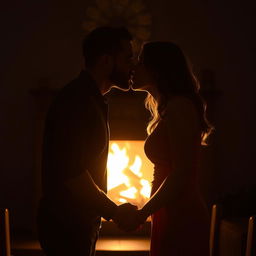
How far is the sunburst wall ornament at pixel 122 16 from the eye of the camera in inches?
148

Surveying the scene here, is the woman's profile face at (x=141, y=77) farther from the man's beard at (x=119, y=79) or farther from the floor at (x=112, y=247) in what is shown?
the floor at (x=112, y=247)

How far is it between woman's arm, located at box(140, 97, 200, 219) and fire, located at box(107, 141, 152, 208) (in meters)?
1.70

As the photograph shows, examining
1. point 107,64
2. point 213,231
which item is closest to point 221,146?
point 213,231

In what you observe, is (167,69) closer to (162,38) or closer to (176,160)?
(176,160)

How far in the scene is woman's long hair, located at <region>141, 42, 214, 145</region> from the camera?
6.07 feet

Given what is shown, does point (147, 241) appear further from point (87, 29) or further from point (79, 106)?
point (79, 106)

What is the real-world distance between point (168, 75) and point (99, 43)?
0.89 feet

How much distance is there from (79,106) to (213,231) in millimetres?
761

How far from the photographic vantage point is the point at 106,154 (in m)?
1.79

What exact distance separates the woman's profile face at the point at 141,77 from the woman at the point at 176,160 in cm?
5

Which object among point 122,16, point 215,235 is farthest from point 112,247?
point 122,16

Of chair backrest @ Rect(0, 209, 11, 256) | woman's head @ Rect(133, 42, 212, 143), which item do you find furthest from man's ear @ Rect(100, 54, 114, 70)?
chair backrest @ Rect(0, 209, 11, 256)

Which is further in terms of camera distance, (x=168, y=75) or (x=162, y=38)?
(x=162, y=38)

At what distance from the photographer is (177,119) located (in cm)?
175
